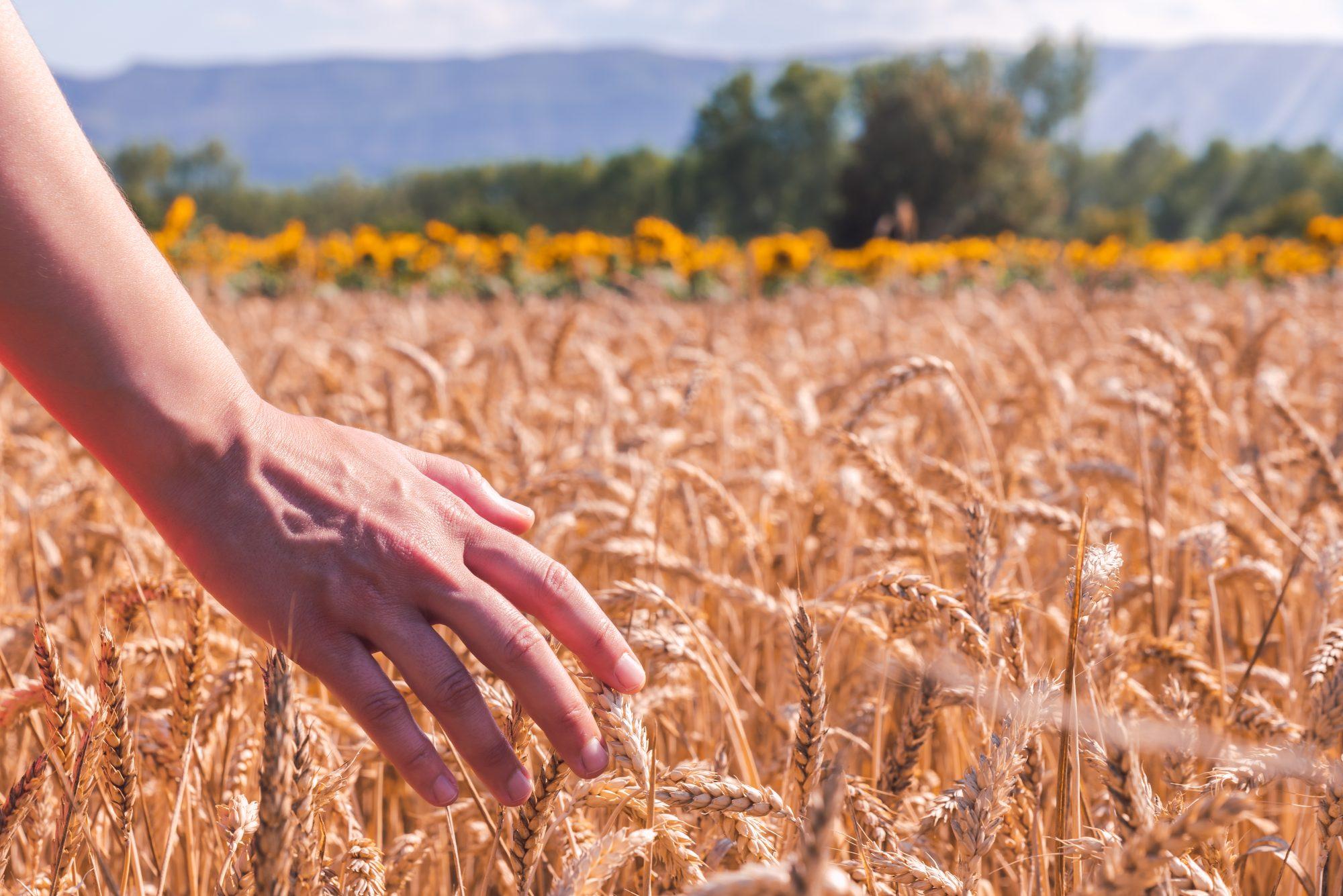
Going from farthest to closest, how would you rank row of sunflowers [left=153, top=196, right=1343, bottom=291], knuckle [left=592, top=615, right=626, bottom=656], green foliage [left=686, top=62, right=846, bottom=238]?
1. green foliage [left=686, top=62, right=846, bottom=238]
2. row of sunflowers [left=153, top=196, right=1343, bottom=291]
3. knuckle [left=592, top=615, right=626, bottom=656]

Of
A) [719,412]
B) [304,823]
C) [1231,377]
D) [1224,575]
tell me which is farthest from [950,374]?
[1231,377]

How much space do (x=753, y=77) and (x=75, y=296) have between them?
6084 centimetres

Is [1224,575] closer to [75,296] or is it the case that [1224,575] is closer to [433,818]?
[433,818]

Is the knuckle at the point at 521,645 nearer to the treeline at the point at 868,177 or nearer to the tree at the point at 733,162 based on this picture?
the treeline at the point at 868,177

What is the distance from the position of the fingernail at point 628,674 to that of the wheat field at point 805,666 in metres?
0.05

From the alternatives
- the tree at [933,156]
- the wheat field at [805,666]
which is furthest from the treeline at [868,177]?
the wheat field at [805,666]

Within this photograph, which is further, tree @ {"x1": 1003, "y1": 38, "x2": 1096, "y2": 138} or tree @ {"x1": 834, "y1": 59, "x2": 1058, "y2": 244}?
tree @ {"x1": 1003, "y1": 38, "x2": 1096, "y2": 138}

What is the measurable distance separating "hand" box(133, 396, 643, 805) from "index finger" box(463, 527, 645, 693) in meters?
0.03

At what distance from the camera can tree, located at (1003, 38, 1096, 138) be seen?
213 ft

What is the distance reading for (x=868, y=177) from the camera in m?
35.6

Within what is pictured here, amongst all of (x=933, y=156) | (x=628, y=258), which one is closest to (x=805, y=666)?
(x=628, y=258)

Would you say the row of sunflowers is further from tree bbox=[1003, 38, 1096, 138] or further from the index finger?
tree bbox=[1003, 38, 1096, 138]

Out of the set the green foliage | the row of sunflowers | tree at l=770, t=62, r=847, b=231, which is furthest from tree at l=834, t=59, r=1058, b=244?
tree at l=770, t=62, r=847, b=231

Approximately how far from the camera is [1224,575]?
5.15 feet
